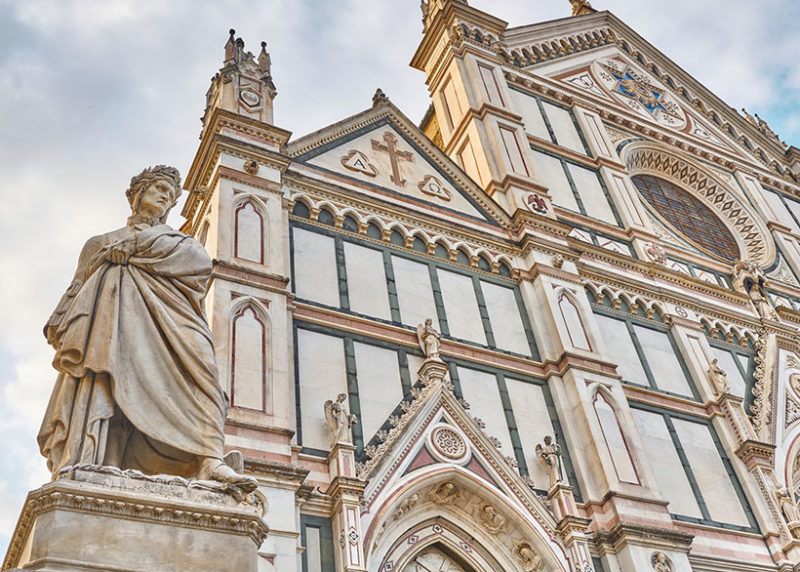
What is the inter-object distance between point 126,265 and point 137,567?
Answer: 1.99 m

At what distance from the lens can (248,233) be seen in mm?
11852

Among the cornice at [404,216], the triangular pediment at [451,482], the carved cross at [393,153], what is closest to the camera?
the triangular pediment at [451,482]

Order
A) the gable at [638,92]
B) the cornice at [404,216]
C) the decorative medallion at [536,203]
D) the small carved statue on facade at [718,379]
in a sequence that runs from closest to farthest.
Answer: the cornice at [404,216] → the small carved statue on facade at [718,379] → the decorative medallion at [536,203] → the gable at [638,92]

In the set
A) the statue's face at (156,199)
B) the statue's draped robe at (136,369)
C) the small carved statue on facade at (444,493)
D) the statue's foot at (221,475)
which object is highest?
the small carved statue on facade at (444,493)

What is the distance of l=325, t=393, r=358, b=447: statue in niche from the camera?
10.2 m

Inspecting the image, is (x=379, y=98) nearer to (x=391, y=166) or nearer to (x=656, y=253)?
(x=391, y=166)

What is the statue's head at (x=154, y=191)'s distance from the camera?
19.8ft

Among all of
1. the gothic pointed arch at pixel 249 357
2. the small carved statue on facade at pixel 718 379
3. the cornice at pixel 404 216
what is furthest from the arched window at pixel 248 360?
the small carved statue on facade at pixel 718 379

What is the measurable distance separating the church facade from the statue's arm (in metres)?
3.96

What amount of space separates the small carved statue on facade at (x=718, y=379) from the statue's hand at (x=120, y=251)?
11771mm

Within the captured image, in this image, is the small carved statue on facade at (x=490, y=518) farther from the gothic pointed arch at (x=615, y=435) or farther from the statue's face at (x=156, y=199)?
the statue's face at (x=156, y=199)

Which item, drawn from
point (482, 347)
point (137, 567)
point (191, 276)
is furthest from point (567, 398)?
point (137, 567)

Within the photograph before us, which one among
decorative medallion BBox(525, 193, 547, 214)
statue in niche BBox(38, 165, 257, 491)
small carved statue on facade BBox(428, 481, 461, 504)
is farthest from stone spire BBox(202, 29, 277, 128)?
statue in niche BBox(38, 165, 257, 491)

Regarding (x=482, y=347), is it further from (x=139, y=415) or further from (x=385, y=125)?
(x=139, y=415)
